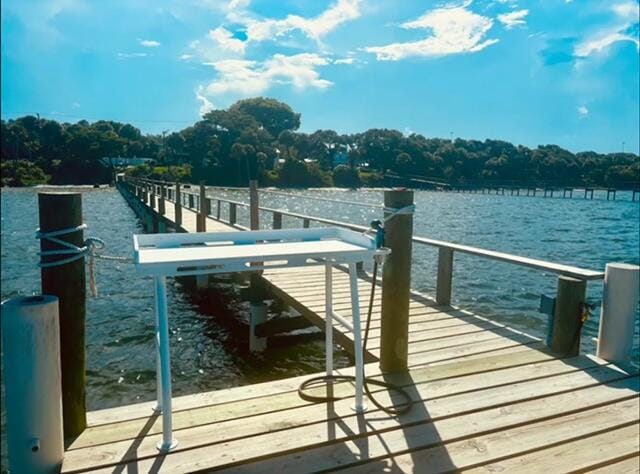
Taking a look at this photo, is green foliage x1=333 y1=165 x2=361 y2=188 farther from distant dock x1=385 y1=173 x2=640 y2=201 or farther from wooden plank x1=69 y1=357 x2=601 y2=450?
wooden plank x1=69 y1=357 x2=601 y2=450

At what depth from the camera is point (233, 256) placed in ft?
6.82

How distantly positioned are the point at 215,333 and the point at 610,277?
17.9ft

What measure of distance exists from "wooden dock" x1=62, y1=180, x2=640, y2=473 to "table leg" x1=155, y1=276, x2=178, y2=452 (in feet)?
0.18

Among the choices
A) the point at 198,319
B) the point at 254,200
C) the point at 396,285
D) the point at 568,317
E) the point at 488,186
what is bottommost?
the point at 198,319

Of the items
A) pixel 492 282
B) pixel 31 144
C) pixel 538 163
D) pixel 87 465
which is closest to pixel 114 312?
pixel 87 465

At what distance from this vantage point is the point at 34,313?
1.88 m

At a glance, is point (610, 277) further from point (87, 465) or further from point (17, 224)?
point (17, 224)

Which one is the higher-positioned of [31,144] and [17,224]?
[31,144]

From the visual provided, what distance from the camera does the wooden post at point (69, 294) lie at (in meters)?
2.13

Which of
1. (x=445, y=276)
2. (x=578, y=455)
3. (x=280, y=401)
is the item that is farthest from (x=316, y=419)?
(x=445, y=276)

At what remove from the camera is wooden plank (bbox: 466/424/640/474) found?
209 cm

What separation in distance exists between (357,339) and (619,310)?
2.08 metres

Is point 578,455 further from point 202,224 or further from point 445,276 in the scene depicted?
point 202,224

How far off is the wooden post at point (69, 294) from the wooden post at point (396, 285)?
158cm
